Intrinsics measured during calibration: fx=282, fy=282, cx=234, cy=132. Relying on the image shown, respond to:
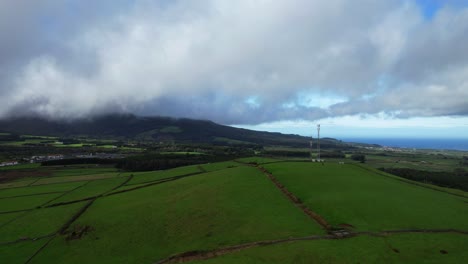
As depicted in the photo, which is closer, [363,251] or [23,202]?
[363,251]

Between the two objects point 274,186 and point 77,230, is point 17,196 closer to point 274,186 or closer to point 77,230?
point 77,230

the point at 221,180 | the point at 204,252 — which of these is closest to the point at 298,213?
the point at 204,252

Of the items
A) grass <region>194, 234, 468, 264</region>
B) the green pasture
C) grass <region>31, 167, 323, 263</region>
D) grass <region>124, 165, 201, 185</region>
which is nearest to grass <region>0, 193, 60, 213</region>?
the green pasture

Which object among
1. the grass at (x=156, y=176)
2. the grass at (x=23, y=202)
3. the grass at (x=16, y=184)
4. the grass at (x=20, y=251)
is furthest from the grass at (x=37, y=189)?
the grass at (x=20, y=251)

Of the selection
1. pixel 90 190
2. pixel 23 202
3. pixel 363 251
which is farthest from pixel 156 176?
pixel 363 251

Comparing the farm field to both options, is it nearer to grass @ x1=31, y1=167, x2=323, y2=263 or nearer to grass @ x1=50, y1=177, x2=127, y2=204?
grass @ x1=31, y1=167, x2=323, y2=263

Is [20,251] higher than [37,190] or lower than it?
lower

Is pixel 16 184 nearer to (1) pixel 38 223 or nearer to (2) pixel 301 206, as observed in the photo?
(1) pixel 38 223
